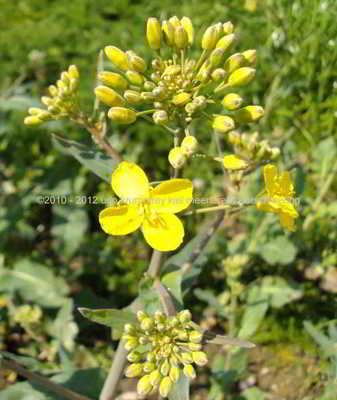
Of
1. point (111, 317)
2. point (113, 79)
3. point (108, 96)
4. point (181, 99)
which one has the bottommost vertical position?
point (111, 317)

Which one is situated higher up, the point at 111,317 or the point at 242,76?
the point at 242,76

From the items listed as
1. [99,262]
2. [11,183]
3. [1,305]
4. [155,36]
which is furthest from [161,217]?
[11,183]

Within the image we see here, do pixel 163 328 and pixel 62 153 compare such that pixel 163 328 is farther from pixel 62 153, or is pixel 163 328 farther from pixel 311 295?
pixel 62 153

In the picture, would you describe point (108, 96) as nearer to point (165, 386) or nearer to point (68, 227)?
point (165, 386)

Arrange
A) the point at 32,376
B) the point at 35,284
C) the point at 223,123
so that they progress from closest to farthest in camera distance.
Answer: the point at 223,123 → the point at 32,376 → the point at 35,284

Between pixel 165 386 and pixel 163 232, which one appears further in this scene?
pixel 163 232

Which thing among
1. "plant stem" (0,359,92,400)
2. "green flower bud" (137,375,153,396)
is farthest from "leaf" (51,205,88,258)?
"green flower bud" (137,375,153,396)

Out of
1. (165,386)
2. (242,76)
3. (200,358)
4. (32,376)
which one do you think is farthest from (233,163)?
(32,376)
